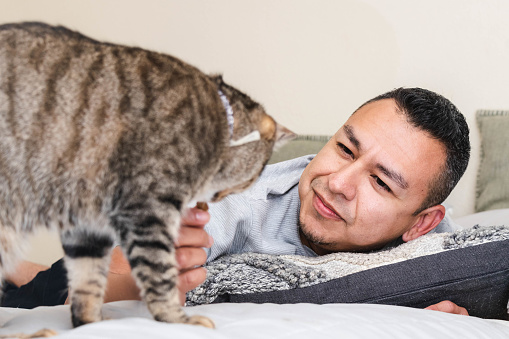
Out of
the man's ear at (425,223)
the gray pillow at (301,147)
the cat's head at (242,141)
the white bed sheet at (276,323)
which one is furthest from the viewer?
the gray pillow at (301,147)

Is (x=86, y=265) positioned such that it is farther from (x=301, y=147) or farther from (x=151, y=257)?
(x=301, y=147)

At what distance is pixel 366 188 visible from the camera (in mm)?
1384

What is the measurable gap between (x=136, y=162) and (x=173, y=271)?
20 cm

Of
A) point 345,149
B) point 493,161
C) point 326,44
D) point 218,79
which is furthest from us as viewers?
point 326,44

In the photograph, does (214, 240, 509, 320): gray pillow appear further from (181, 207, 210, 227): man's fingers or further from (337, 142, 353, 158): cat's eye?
(337, 142, 353, 158): cat's eye

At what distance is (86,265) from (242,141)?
15.7 inches

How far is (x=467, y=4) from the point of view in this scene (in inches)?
81.6

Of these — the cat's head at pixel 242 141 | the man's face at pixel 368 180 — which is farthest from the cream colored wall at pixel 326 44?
the cat's head at pixel 242 141

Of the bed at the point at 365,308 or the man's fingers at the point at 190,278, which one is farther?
the man's fingers at the point at 190,278

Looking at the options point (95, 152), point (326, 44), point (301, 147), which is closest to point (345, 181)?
point (95, 152)

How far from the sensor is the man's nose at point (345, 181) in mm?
1348

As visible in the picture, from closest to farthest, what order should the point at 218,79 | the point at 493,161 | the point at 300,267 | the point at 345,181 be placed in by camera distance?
the point at 218,79 < the point at 300,267 < the point at 345,181 < the point at 493,161

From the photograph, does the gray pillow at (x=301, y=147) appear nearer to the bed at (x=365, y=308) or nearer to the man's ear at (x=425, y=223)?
the man's ear at (x=425, y=223)

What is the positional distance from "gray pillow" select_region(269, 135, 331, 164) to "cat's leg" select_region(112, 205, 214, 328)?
57.7 inches
